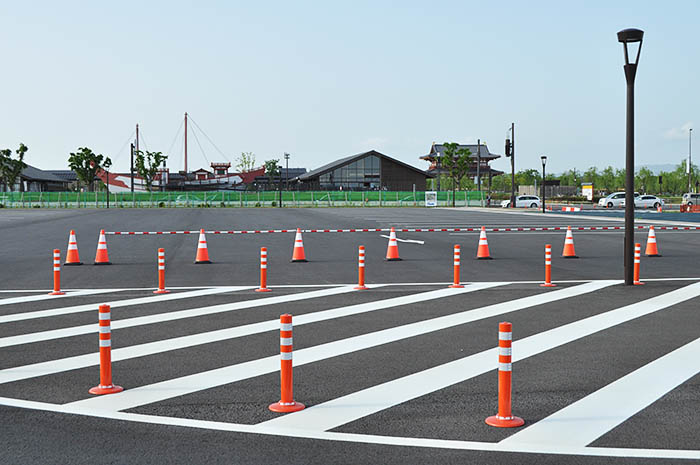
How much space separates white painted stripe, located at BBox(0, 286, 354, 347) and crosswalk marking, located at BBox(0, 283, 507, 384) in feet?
3.86

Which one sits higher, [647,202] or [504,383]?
[647,202]

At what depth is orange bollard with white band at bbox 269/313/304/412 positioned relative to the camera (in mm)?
5617

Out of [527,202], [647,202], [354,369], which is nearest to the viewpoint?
[354,369]

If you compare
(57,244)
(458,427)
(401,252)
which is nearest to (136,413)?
(458,427)

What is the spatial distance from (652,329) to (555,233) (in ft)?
66.9

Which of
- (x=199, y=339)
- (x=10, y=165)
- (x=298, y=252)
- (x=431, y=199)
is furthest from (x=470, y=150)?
(x=199, y=339)

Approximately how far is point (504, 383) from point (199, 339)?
4579 mm

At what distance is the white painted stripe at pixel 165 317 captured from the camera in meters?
8.91

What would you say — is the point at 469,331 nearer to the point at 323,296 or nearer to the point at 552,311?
the point at 552,311

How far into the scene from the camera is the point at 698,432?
17.9ft

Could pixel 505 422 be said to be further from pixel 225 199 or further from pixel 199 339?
pixel 225 199

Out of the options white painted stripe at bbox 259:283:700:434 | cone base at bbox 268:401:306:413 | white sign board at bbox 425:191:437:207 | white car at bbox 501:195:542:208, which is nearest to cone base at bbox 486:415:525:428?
white painted stripe at bbox 259:283:700:434

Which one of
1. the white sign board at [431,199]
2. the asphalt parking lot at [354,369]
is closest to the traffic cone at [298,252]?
the asphalt parking lot at [354,369]

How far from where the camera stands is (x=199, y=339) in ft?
29.1
